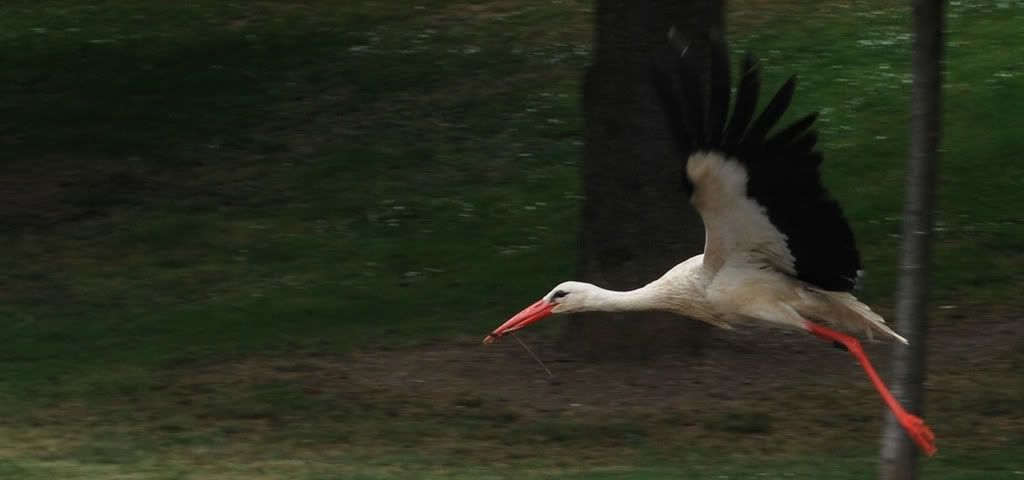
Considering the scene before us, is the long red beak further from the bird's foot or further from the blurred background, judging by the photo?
the bird's foot

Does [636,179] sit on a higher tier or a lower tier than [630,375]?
higher

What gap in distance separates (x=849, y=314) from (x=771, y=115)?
2000 mm

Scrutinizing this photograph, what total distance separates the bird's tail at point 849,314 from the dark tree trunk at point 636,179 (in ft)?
8.52

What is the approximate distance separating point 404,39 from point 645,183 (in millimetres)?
9613

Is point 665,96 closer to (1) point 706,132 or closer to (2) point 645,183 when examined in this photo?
(1) point 706,132

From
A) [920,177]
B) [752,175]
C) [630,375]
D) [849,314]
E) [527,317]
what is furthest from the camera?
[630,375]

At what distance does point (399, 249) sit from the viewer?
1445cm

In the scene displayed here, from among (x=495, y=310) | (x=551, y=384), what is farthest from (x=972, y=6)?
(x=551, y=384)

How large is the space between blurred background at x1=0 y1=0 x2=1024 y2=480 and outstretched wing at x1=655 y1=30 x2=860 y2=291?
4.04 ft

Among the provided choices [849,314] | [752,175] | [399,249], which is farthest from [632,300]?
[399,249]

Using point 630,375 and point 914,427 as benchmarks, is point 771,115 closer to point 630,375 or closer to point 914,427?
point 914,427

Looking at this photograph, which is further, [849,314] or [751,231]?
[849,314]

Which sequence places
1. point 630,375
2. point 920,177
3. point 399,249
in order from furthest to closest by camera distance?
point 399,249
point 630,375
point 920,177

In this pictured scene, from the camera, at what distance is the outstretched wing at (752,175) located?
6980 mm
